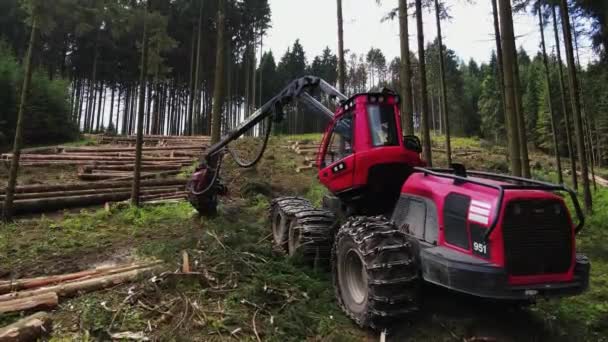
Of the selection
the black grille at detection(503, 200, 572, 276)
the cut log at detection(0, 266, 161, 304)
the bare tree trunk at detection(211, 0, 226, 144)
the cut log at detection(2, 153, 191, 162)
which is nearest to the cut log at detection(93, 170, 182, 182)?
the cut log at detection(2, 153, 191, 162)

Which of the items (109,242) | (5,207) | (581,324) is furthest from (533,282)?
(5,207)

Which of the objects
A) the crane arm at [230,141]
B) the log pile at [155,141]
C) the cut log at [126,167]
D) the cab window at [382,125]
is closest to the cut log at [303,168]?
the cut log at [126,167]

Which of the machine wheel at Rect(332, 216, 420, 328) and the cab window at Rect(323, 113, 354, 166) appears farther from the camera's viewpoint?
the cab window at Rect(323, 113, 354, 166)

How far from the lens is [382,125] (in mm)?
5957

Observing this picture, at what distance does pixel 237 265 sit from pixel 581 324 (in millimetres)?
4818

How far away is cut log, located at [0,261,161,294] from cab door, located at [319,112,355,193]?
10.7ft

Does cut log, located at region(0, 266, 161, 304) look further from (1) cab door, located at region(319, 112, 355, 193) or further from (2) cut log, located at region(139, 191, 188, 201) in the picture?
(2) cut log, located at region(139, 191, 188, 201)

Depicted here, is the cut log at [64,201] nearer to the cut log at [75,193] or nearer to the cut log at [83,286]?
the cut log at [75,193]

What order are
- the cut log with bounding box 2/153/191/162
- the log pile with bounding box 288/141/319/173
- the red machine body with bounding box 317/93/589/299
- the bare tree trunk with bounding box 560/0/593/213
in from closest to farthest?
the red machine body with bounding box 317/93/589/299 < the bare tree trunk with bounding box 560/0/593/213 < the cut log with bounding box 2/153/191/162 < the log pile with bounding box 288/141/319/173

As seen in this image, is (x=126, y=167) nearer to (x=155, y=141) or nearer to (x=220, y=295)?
(x=155, y=141)

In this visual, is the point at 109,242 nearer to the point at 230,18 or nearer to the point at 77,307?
the point at 77,307

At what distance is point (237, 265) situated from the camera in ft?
20.1

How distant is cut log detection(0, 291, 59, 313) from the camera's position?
4707 millimetres

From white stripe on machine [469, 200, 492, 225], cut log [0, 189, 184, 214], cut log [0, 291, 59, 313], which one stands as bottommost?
cut log [0, 291, 59, 313]
